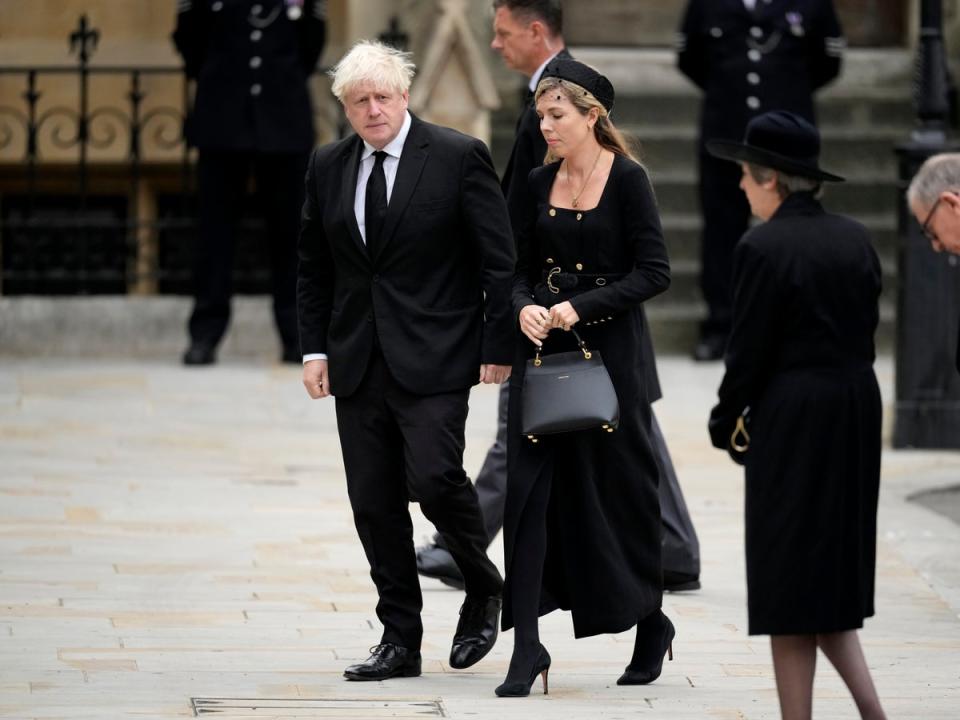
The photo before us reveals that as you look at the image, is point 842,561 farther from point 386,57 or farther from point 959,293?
point 959,293

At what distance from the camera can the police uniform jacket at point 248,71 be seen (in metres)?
12.0

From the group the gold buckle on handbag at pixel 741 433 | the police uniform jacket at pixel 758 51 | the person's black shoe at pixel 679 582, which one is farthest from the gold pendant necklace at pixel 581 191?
the police uniform jacket at pixel 758 51

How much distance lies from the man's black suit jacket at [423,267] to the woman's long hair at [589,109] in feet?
0.92

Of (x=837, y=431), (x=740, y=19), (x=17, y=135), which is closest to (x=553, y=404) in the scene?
(x=837, y=431)

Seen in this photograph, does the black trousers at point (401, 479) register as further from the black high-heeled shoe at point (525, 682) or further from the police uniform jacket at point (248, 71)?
the police uniform jacket at point (248, 71)

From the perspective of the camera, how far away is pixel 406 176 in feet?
21.1

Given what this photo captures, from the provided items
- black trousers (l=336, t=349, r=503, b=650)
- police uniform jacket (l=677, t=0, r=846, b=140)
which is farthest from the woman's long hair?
police uniform jacket (l=677, t=0, r=846, b=140)

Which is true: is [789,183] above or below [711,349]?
above

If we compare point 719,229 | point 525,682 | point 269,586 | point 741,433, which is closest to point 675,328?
point 719,229

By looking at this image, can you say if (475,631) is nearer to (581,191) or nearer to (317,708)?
(317,708)

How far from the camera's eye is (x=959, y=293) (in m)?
10.5

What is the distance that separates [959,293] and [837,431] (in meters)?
5.43

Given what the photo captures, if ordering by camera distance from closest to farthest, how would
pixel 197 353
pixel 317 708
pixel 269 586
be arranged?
pixel 317 708 < pixel 269 586 < pixel 197 353

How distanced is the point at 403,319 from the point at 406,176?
1.35 ft
